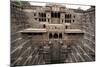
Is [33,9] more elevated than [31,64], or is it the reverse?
[33,9]

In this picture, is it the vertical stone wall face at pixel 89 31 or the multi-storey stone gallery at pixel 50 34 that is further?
the vertical stone wall face at pixel 89 31

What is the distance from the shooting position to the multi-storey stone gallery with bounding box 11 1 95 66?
2.15m

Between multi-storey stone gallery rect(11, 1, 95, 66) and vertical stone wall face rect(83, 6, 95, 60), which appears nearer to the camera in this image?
multi-storey stone gallery rect(11, 1, 95, 66)

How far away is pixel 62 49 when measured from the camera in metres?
2.32

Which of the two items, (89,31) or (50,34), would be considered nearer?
(50,34)

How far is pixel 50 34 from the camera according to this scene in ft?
7.49

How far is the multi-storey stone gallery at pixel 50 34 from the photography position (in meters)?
2.15
